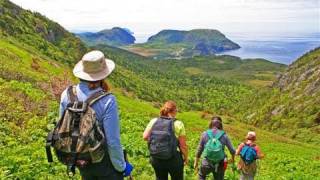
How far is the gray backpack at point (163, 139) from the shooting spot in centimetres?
1055

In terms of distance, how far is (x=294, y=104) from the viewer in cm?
10800

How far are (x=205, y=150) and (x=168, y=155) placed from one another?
2063 mm

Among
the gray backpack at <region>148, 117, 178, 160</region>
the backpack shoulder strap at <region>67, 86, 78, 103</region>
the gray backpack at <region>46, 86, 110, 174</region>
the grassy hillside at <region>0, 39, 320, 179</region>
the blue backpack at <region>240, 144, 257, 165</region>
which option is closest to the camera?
the gray backpack at <region>46, 86, 110, 174</region>

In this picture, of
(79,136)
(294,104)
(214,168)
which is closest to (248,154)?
(214,168)

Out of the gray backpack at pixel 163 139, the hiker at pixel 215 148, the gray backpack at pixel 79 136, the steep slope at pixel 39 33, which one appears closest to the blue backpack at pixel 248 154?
the hiker at pixel 215 148

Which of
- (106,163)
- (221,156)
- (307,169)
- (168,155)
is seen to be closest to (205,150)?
(221,156)

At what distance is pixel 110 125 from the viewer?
7645mm

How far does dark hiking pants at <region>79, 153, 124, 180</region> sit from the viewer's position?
7.97 m

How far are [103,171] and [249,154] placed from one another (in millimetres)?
7096

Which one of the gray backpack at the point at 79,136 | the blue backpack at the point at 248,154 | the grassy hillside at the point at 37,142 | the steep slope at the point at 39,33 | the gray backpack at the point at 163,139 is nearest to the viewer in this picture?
the gray backpack at the point at 79,136

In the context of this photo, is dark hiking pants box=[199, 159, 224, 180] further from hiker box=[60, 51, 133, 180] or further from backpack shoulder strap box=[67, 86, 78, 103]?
backpack shoulder strap box=[67, 86, 78, 103]

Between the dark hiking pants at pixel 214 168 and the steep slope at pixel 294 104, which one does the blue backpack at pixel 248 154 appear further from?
the steep slope at pixel 294 104

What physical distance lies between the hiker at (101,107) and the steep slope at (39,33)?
6445 cm

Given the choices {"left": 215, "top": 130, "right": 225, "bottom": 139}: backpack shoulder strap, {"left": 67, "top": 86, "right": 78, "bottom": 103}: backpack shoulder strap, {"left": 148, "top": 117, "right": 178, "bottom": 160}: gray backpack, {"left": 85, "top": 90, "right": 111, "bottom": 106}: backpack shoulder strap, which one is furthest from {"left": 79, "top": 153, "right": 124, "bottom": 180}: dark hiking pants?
{"left": 215, "top": 130, "right": 225, "bottom": 139}: backpack shoulder strap
